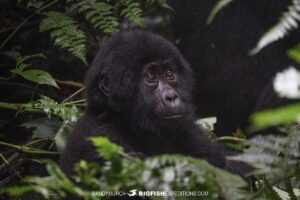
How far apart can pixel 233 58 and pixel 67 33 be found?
1.57 metres

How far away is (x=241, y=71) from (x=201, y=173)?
3.15 meters

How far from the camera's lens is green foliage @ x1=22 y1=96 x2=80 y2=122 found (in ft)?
10.5

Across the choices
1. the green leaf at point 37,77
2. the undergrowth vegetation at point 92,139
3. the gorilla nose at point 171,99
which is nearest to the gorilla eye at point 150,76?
the gorilla nose at point 171,99

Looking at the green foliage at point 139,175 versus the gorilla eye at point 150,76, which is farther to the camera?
the gorilla eye at point 150,76

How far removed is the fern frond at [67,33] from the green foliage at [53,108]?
0.36 metres

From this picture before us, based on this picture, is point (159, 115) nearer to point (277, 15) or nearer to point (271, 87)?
point (271, 87)

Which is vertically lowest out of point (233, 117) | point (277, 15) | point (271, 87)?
point (233, 117)

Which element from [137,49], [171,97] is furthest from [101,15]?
[171,97]

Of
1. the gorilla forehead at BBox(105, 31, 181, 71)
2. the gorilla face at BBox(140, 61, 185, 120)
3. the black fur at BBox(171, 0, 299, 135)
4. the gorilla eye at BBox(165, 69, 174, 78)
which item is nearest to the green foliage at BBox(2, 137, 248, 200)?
the gorilla face at BBox(140, 61, 185, 120)

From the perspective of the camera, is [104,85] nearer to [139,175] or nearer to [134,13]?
[134,13]

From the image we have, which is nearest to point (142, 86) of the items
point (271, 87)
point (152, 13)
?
point (271, 87)

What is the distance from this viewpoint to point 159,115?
3.16 meters

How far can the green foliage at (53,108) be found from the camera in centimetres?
321

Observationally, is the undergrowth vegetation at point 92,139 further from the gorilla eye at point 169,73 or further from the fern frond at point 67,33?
the gorilla eye at point 169,73
